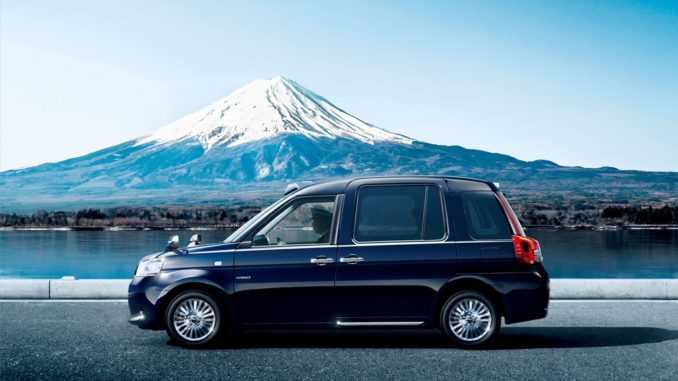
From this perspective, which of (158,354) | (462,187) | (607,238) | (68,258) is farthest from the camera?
(607,238)

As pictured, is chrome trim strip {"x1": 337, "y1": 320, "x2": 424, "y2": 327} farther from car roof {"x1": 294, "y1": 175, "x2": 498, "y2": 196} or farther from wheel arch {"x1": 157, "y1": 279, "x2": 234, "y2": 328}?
car roof {"x1": 294, "y1": 175, "x2": 498, "y2": 196}

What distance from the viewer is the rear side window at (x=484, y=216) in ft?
30.1

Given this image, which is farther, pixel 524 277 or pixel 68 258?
pixel 68 258

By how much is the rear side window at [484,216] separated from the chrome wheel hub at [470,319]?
0.69 metres

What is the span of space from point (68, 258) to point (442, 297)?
104 m

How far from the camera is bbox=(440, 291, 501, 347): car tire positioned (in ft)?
29.3

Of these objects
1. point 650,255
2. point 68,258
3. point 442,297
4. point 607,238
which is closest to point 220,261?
point 442,297

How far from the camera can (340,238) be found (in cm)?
912

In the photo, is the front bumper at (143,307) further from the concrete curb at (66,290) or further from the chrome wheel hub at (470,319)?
the concrete curb at (66,290)

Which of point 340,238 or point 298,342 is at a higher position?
point 340,238

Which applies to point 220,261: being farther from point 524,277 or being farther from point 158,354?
point 524,277

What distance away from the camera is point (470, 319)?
898cm

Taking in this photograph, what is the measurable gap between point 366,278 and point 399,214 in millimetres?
756

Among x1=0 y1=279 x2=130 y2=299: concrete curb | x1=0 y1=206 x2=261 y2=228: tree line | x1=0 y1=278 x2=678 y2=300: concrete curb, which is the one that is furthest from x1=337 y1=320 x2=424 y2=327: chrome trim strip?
x1=0 y1=206 x2=261 y2=228: tree line
